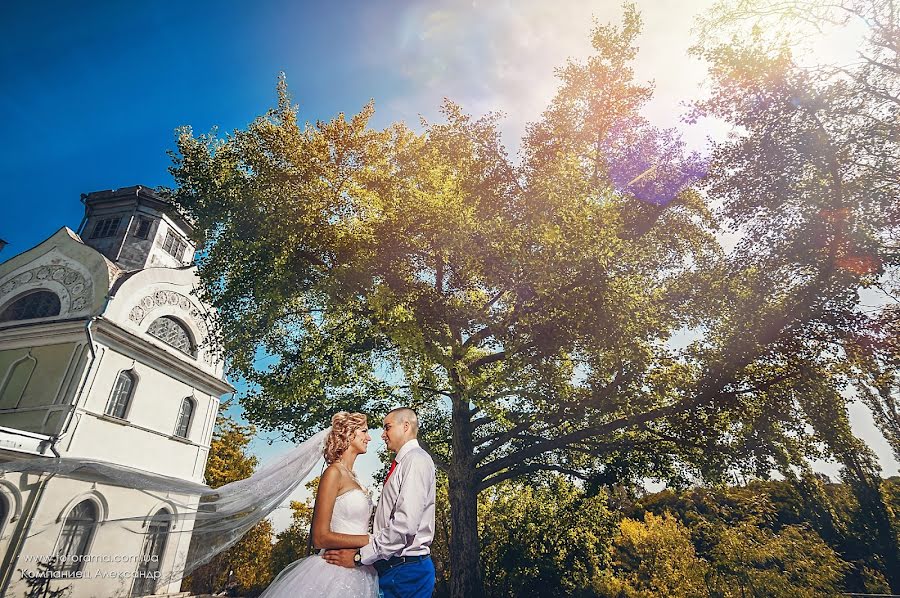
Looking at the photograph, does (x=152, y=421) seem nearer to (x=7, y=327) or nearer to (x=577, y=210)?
(x=7, y=327)

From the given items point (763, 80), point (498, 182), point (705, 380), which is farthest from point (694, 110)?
point (705, 380)

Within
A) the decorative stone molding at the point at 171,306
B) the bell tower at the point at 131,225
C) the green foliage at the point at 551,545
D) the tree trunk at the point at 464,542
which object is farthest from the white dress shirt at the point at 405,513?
the bell tower at the point at 131,225

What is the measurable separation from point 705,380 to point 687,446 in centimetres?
250

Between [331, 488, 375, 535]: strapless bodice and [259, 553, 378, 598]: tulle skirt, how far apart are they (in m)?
0.30

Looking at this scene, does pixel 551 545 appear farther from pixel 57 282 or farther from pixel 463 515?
pixel 57 282

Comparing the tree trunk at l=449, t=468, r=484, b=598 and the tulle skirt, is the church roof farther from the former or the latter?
the tulle skirt

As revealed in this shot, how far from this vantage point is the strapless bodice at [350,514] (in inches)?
153

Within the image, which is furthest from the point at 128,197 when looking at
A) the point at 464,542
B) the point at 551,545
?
the point at 551,545

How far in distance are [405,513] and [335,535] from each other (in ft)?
2.29

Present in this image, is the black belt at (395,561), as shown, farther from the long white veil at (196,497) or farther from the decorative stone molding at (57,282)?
the decorative stone molding at (57,282)

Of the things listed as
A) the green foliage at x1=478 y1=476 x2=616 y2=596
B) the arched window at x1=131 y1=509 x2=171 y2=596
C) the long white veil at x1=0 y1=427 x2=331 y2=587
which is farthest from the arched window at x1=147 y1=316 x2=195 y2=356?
the arched window at x1=131 y1=509 x2=171 y2=596

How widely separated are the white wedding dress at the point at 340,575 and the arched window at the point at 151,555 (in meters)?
1.08

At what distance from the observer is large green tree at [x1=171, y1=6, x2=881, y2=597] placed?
11469 mm

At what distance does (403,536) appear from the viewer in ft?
11.6
